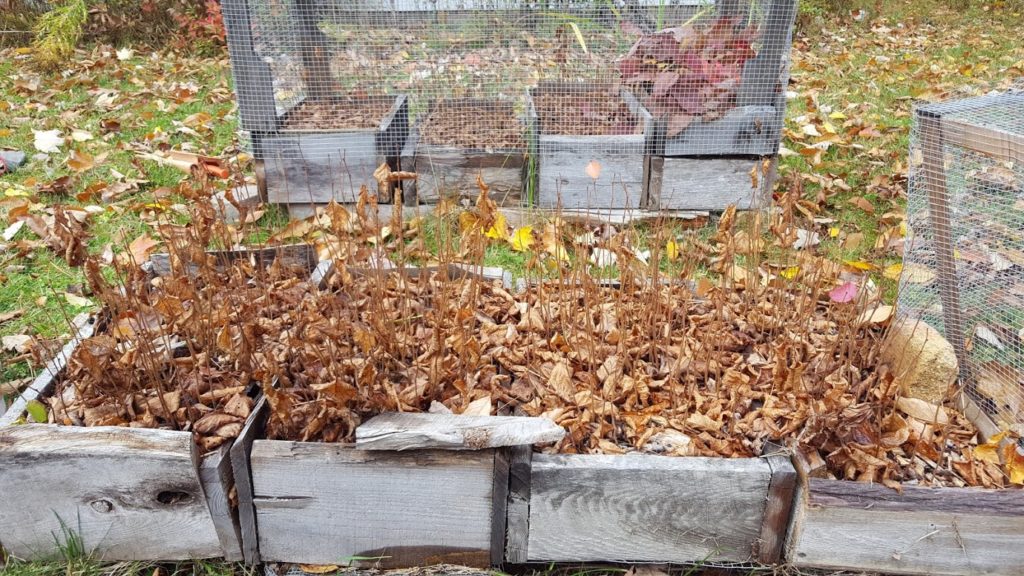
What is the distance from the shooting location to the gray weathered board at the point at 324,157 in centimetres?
323

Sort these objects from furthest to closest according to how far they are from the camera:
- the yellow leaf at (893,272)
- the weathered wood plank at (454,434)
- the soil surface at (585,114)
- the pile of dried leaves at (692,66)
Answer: the soil surface at (585,114)
the pile of dried leaves at (692,66)
the yellow leaf at (893,272)
the weathered wood plank at (454,434)

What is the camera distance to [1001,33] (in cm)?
757

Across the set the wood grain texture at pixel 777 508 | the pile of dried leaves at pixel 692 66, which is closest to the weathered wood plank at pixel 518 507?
the wood grain texture at pixel 777 508

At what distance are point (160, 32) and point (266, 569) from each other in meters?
6.39

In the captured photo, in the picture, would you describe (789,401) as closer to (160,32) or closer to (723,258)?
(723,258)

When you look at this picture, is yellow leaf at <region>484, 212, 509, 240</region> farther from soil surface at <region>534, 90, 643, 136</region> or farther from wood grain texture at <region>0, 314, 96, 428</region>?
wood grain texture at <region>0, 314, 96, 428</region>

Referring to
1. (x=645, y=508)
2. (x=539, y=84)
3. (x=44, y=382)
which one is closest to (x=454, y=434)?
(x=645, y=508)

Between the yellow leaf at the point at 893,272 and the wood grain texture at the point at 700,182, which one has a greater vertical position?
the wood grain texture at the point at 700,182

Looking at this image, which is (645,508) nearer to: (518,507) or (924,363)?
(518,507)

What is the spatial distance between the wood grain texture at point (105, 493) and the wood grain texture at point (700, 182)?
7.44ft

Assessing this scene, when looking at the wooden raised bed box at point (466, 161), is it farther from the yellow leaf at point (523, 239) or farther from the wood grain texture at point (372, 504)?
the wood grain texture at point (372, 504)

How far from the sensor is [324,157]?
10.7 feet

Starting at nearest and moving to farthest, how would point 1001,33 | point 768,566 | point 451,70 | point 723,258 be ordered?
1. point 768,566
2. point 723,258
3. point 451,70
4. point 1001,33

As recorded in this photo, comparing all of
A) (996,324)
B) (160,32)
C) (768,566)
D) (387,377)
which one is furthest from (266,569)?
(160,32)
